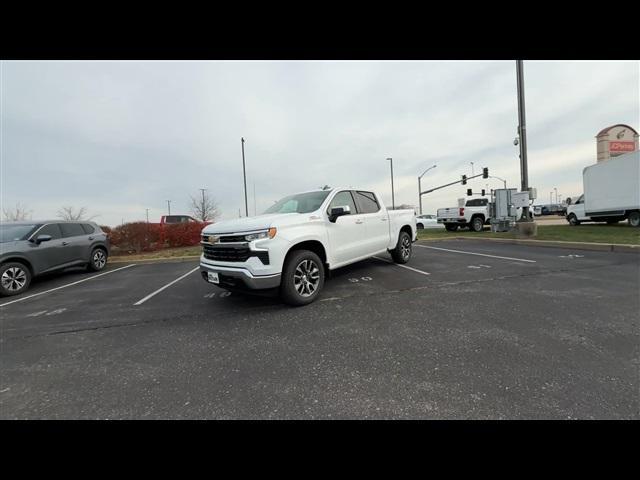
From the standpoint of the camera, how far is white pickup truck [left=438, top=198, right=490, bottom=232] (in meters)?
16.1

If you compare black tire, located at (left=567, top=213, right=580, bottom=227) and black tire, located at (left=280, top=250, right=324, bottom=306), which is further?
black tire, located at (left=567, top=213, right=580, bottom=227)

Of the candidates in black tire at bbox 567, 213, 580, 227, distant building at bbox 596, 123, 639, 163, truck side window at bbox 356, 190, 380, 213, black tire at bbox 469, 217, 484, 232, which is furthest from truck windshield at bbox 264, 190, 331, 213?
distant building at bbox 596, 123, 639, 163

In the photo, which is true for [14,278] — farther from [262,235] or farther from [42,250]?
[262,235]

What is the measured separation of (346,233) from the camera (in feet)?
16.1

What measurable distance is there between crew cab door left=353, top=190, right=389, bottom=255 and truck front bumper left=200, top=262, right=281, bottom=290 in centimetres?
234

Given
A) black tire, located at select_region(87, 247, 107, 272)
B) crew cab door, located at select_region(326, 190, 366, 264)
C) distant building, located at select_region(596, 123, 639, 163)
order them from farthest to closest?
distant building, located at select_region(596, 123, 639, 163) → black tire, located at select_region(87, 247, 107, 272) → crew cab door, located at select_region(326, 190, 366, 264)

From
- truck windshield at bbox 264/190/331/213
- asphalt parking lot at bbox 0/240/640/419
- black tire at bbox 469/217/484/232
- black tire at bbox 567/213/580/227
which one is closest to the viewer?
asphalt parking lot at bbox 0/240/640/419

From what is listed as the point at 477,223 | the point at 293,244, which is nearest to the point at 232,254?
the point at 293,244

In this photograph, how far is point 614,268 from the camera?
594 cm

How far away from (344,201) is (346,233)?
2.38ft

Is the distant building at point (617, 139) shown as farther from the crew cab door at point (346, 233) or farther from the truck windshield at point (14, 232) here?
the truck windshield at point (14, 232)

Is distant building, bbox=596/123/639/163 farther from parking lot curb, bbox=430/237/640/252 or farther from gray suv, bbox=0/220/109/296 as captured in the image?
gray suv, bbox=0/220/109/296
